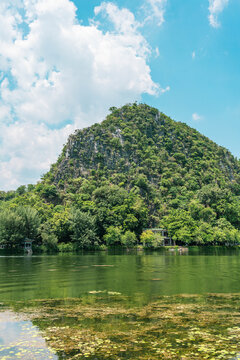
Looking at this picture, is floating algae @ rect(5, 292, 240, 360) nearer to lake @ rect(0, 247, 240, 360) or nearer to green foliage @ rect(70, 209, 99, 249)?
lake @ rect(0, 247, 240, 360)

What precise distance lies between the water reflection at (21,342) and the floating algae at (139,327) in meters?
0.33

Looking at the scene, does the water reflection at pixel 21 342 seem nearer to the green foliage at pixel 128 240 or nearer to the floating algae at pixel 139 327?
the floating algae at pixel 139 327

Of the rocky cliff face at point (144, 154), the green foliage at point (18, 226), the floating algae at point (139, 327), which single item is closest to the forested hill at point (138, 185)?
the rocky cliff face at point (144, 154)

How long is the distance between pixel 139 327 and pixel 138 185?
122 metres

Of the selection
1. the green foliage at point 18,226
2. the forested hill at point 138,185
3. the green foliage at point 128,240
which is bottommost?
the green foliage at point 128,240

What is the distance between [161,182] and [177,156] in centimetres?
2397

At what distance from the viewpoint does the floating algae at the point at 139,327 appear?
323 inches

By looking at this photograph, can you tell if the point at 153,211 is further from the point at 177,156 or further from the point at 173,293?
the point at 173,293

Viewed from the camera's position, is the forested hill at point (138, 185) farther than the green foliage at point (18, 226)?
Yes

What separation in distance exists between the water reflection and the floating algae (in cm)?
33

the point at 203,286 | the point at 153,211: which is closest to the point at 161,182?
the point at 153,211

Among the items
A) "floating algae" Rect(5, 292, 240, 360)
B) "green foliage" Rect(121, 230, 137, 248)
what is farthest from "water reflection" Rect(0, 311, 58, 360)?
"green foliage" Rect(121, 230, 137, 248)

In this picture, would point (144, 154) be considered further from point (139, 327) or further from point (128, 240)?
point (139, 327)

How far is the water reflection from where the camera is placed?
26.3 ft
